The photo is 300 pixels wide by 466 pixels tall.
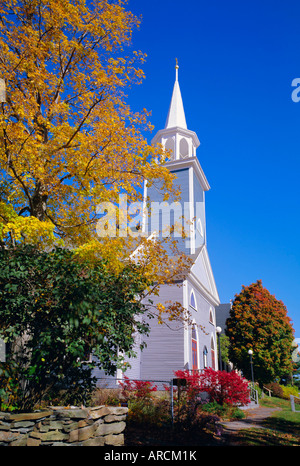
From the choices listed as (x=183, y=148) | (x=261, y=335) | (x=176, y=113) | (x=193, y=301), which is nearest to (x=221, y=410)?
(x=193, y=301)

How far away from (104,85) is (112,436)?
28.1 feet

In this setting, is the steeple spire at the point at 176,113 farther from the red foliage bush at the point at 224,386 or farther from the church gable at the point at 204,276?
the red foliage bush at the point at 224,386

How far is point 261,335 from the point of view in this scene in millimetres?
25578

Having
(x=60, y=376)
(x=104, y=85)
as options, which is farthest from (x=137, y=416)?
(x=104, y=85)

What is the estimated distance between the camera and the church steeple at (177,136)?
23.7 metres

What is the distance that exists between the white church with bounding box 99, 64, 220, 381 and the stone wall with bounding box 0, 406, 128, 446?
622cm

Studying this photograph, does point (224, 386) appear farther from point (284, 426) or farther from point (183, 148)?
point (183, 148)

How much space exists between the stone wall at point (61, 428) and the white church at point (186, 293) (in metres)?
6.22

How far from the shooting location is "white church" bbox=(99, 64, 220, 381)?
614 inches

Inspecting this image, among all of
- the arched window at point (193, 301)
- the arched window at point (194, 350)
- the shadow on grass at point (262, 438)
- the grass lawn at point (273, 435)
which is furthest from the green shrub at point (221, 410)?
the arched window at point (193, 301)

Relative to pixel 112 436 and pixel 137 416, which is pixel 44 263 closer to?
pixel 112 436

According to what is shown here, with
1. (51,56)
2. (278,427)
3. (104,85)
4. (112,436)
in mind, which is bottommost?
(278,427)

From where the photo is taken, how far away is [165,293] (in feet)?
55.3

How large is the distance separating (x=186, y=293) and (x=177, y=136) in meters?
12.3
